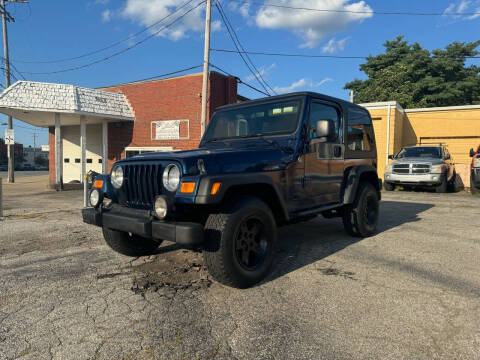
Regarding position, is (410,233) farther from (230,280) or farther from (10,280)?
(10,280)

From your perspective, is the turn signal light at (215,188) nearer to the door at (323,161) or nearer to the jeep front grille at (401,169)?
the door at (323,161)

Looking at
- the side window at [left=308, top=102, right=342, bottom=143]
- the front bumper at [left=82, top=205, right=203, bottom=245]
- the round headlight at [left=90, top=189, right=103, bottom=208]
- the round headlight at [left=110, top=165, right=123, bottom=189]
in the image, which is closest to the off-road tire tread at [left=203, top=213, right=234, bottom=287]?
the front bumper at [left=82, top=205, right=203, bottom=245]

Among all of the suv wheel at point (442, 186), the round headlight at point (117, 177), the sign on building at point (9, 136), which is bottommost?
the suv wheel at point (442, 186)

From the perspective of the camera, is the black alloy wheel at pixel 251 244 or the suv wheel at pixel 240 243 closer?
the suv wheel at pixel 240 243

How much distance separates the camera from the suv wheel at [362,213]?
5035 mm

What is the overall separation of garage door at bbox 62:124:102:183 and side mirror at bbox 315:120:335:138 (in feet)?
53.8

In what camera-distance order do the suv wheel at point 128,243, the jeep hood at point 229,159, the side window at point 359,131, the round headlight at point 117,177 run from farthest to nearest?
1. the side window at point 359,131
2. the suv wheel at point 128,243
3. the round headlight at point 117,177
4. the jeep hood at point 229,159

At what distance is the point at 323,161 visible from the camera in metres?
4.20

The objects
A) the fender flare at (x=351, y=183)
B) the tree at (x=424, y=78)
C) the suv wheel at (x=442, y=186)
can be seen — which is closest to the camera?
the fender flare at (x=351, y=183)

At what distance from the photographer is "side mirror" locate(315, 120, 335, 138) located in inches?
145

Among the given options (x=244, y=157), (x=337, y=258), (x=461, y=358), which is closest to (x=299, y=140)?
(x=244, y=157)

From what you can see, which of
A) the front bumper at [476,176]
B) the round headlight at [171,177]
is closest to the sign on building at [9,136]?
the round headlight at [171,177]

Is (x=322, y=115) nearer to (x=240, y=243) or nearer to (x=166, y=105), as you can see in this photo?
(x=240, y=243)

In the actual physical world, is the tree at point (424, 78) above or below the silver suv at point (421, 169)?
above
